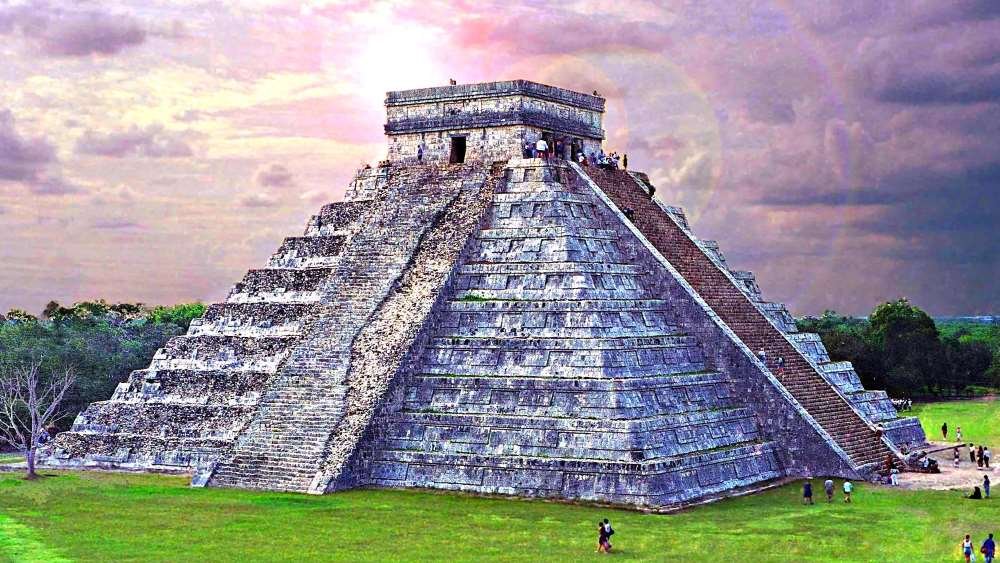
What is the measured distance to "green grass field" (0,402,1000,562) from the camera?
32125 millimetres

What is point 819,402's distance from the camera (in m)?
45.7

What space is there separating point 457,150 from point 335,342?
11.3 metres

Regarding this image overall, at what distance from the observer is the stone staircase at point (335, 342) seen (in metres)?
41.0

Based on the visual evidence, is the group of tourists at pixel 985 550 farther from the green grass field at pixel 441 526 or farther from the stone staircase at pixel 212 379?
the stone staircase at pixel 212 379

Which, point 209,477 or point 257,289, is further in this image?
point 257,289

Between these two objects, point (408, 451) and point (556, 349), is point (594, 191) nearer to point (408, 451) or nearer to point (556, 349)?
point (556, 349)

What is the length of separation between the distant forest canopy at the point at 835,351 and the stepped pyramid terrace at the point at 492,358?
13.9m

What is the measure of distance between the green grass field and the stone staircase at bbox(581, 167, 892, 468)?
3.37m

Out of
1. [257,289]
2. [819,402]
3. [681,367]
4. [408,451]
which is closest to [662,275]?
[681,367]

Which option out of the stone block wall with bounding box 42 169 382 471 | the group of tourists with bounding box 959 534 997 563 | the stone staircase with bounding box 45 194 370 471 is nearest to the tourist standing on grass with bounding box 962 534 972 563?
the group of tourists with bounding box 959 534 997 563

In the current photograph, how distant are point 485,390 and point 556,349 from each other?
107 inches

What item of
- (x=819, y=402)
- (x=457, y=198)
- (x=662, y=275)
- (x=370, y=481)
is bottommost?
(x=370, y=481)

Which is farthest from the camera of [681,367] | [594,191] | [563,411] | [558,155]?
[558,155]

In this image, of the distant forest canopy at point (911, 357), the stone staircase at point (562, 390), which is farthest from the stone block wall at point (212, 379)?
the distant forest canopy at point (911, 357)
